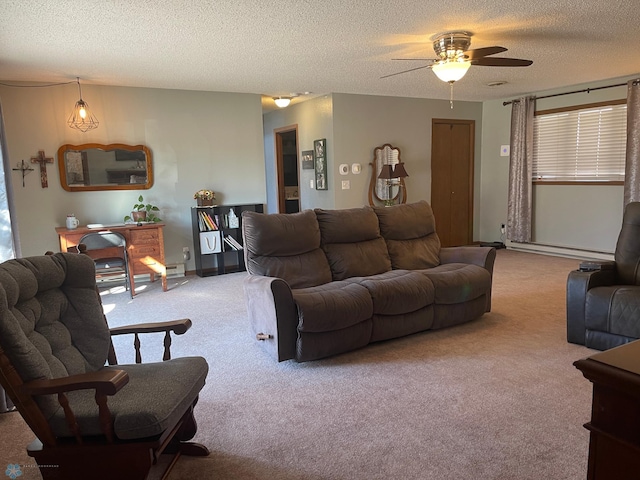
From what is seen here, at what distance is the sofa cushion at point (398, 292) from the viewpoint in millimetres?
3391

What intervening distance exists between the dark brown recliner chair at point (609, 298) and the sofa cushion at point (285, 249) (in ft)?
6.11

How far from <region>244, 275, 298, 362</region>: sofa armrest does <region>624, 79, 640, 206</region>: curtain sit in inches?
194

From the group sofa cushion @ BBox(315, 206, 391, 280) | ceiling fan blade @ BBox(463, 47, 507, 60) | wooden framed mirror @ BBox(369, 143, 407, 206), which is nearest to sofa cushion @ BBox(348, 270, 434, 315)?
sofa cushion @ BBox(315, 206, 391, 280)

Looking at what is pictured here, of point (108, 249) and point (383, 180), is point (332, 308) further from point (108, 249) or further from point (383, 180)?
point (383, 180)

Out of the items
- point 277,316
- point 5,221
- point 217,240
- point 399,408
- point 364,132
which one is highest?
point 364,132

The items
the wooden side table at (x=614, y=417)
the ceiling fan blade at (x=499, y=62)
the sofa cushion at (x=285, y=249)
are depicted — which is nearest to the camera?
the wooden side table at (x=614, y=417)

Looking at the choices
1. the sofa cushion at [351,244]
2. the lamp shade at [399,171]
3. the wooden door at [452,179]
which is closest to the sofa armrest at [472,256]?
the sofa cushion at [351,244]

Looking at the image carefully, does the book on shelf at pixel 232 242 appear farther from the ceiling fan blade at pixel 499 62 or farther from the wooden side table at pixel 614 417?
the wooden side table at pixel 614 417

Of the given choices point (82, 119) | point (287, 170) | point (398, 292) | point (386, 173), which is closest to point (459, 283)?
point (398, 292)

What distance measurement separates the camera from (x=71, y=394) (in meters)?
1.92

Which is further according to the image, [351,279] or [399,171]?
[399,171]

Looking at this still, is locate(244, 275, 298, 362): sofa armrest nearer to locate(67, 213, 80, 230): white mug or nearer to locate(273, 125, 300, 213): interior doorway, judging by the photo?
locate(67, 213, 80, 230): white mug

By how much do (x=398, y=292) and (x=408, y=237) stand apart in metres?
0.98

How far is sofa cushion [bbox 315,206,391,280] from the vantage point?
3896 millimetres
